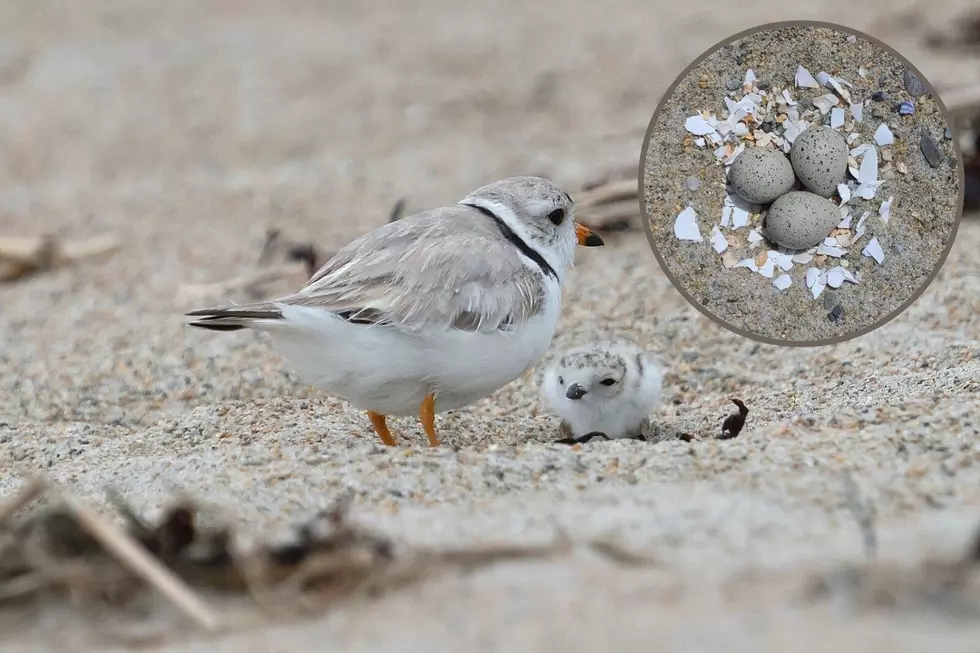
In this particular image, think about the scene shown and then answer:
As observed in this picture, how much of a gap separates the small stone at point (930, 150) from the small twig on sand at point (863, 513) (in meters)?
1.39

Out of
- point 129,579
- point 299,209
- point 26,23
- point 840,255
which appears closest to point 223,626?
point 129,579

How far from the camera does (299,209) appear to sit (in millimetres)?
6504

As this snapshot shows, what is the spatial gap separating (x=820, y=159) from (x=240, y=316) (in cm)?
178

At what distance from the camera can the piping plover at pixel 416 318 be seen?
347 centimetres

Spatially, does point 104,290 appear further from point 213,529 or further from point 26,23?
point 26,23

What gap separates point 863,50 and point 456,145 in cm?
357

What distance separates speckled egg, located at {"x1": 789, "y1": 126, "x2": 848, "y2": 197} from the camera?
12.2 feet

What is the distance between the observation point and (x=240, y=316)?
11.0 feet

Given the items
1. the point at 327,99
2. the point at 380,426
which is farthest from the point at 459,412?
the point at 327,99

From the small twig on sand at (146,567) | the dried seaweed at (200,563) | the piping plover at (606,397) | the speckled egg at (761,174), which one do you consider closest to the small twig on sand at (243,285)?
the piping plover at (606,397)

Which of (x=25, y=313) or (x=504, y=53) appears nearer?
(x=25, y=313)

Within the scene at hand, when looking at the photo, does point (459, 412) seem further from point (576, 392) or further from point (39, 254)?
point (39, 254)

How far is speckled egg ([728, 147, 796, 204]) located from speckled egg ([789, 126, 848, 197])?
0.04m

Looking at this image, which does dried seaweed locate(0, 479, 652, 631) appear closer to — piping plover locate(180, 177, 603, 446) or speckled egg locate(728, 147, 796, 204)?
piping plover locate(180, 177, 603, 446)
